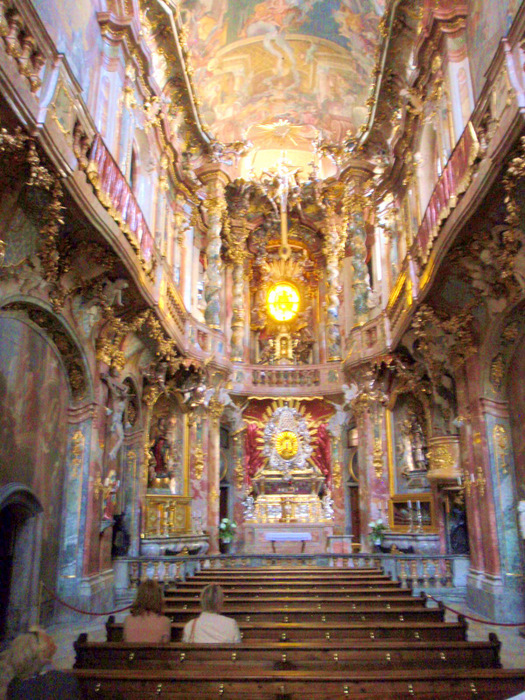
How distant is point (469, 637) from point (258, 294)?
1917cm

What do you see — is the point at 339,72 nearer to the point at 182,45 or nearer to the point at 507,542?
the point at 182,45

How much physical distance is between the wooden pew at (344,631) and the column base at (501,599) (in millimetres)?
5018

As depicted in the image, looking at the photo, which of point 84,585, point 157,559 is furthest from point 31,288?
point 157,559

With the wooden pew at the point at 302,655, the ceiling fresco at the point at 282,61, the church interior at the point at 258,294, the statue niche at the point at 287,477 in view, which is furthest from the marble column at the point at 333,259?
the wooden pew at the point at 302,655

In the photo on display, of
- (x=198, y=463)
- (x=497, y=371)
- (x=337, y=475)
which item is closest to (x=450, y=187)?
(x=497, y=371)

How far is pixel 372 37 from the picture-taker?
19.8 meters

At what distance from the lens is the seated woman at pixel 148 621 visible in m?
5.38

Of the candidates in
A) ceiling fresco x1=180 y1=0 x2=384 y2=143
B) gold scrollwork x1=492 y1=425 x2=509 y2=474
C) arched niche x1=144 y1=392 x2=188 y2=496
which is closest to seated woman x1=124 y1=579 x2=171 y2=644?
gold scrollwork x1=492 y1=425 x2=509 y2=474

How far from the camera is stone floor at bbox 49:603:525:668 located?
7559 millimetres

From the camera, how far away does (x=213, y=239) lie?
2247 cm

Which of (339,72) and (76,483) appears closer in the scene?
(76,483)

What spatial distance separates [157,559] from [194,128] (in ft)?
46.8

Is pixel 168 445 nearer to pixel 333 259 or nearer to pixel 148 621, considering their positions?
pixel 333 259

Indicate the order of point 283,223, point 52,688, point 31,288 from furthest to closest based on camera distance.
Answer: point 283,223
point 31,288
point 52,688
